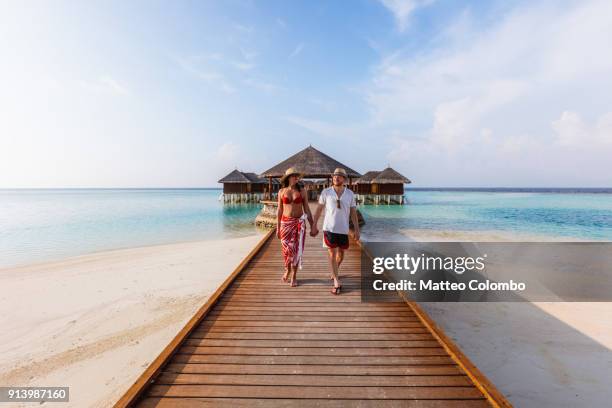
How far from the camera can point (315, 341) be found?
114 inches

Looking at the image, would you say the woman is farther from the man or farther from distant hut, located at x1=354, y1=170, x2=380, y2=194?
distant hut, located at x1=354, y1=170, x2=380, y2=194

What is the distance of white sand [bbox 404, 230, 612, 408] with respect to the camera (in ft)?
11.2

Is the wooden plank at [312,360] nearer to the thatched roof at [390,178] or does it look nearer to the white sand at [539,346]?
the white sand at [539,346]

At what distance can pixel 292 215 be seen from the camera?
4355 mm

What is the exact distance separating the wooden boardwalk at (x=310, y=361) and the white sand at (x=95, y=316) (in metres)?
1.71

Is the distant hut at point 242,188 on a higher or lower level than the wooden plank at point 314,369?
higher

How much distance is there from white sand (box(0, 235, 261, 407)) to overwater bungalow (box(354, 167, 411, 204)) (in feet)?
97.2

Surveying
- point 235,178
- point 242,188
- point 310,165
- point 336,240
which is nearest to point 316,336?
point 336,240

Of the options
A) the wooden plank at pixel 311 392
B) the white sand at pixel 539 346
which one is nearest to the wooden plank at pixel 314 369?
the wooden plank at pixel 311 392

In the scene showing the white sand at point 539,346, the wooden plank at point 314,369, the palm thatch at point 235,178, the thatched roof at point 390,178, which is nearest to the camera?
the wooden plank at point 314,369

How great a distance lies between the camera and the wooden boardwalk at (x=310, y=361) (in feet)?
6.97

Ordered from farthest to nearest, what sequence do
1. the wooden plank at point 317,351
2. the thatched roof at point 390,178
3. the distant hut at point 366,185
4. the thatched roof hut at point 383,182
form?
the distant hut at point 366,185, the thatched roof hut at point 383,182, the thatched roof at point 390,178, the wooden plank at point 317,351

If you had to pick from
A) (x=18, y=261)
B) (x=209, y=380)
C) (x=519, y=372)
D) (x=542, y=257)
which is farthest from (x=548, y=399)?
(x=18, y=261)

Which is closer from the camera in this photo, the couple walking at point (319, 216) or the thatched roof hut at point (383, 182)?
the couple walking at point (319, 216)
